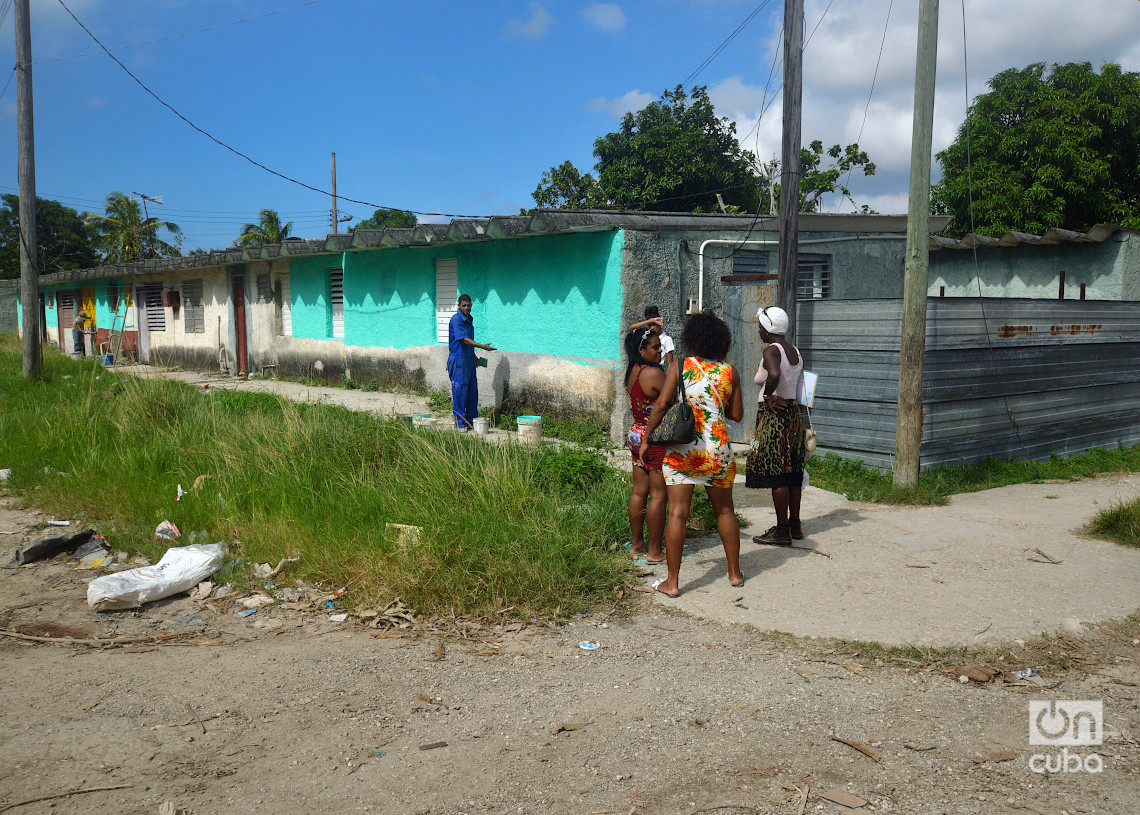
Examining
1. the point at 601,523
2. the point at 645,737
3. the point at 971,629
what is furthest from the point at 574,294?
the point at 645,737

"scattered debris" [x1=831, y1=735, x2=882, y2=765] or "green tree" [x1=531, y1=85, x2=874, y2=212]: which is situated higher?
"green tree" [x1=531, y1=85, x2=874, y2=212]

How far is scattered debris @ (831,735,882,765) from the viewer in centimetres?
308

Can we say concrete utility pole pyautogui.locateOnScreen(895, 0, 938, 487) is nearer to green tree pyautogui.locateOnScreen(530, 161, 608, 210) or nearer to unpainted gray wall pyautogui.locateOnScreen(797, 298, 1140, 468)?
unpainted gray wall pyautogui.locateOnScreen(797, 298, 1140, 468)

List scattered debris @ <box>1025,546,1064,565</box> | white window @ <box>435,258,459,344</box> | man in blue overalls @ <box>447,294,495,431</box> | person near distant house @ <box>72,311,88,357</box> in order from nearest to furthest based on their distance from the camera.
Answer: scattered debris @ <box>1025,546,1064,565</box>, man in blue overalls @ <box>447,294,495,431</box>, white window @ <box>435,258,459,344</box>, person near distant house @ <box>72,311,88,357</box>

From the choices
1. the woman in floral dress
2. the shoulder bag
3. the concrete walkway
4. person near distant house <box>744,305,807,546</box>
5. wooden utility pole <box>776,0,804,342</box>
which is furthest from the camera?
wooden utility pole <box>776,0,804,342</box>

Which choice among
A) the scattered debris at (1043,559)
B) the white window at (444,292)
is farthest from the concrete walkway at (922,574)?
the white window at (444,292)

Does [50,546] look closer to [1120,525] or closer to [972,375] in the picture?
[1120,525]

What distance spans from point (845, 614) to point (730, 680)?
1077 mm

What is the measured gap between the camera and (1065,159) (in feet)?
55.1

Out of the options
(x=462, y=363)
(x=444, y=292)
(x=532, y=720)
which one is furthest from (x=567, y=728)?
(x=444, y=292)

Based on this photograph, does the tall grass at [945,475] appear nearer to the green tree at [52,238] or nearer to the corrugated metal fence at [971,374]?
the corrugated metal fence at [971,374]

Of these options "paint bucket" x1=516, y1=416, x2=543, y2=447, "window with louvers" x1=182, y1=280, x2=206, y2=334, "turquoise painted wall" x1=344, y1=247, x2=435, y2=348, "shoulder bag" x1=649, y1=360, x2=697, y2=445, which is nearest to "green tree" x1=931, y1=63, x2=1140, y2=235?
"turquoise painted wall" x1=344, y1=247, x2=435, y2=348

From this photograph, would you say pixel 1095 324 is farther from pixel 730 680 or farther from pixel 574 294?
pixel 730 680

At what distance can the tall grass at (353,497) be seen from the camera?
4773 mm
